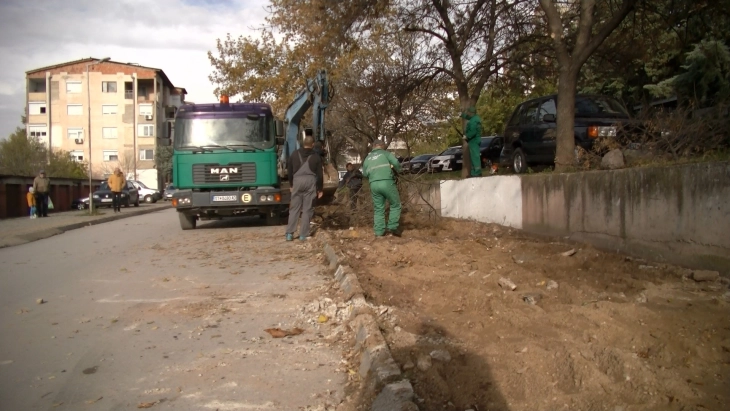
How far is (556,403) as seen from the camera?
3752 millimetres

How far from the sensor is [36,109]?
6369 cm

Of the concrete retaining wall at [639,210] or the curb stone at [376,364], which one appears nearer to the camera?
the curb stone at [376,364]

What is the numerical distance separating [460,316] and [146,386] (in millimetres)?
2683

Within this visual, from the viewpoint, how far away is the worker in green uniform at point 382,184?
34.8 ft

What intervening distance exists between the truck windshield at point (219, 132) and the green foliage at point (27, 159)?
114ft

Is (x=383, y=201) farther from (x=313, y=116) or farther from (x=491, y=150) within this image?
(x=491, y=150)

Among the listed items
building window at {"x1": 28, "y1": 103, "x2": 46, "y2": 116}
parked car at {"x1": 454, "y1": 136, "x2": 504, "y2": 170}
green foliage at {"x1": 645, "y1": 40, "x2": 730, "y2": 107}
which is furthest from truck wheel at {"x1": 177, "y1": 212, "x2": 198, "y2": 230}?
building window at {"x1": 28, "y1": 103, "x2": 46, "y2": 116}

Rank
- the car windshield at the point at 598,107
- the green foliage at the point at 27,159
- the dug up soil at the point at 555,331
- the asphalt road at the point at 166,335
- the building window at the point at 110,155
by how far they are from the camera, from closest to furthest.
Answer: the dug up soil at the point at 555,331 < the asphalt road at the point at 166,335 < the car windshield at the point at 598,107 < the green foliage at the point at 27,159 < the building window at the point at 110,155

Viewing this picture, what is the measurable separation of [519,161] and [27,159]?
44.4m

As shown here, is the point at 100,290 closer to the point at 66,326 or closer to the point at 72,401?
the point at 66,326

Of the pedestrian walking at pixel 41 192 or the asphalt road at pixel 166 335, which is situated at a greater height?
the pedestrian walking at pixel 41 192

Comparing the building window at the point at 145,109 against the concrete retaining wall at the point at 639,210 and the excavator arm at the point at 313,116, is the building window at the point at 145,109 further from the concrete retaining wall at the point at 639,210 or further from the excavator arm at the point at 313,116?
the concrete retaining wall at the point at 639,210

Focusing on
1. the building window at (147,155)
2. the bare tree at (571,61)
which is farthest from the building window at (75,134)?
the bare tree at (571,61)

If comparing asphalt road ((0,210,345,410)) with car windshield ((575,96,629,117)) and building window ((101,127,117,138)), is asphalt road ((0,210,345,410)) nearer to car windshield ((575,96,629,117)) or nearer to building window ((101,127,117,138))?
car windshield ((575,96,629,117))
